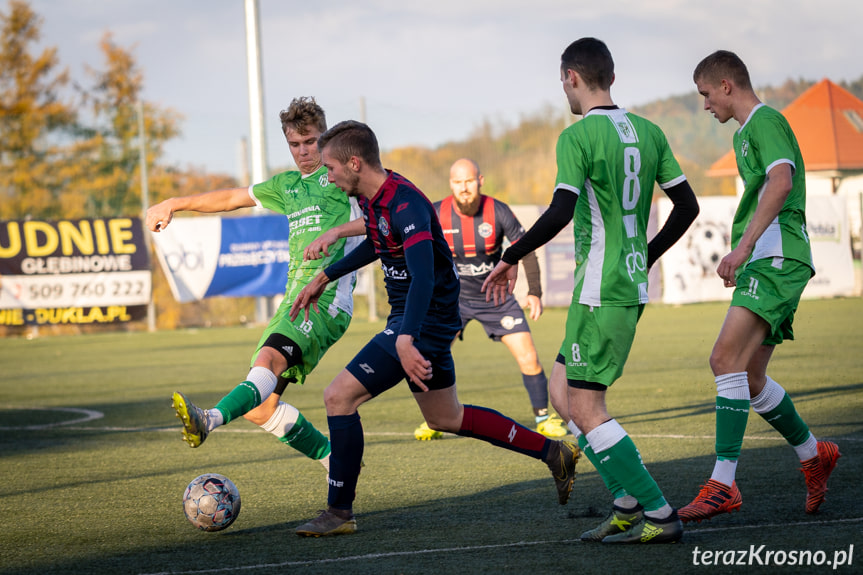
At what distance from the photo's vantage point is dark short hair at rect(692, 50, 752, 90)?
Result: 4793 millimetres

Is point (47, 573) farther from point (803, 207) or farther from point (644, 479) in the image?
point (803, 207)

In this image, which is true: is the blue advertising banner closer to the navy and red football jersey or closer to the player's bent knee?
the player's bent knee

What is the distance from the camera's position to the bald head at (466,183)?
27.0 ft

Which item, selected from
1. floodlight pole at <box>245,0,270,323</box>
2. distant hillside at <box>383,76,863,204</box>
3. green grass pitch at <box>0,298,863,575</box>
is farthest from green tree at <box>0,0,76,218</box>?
green grass pitch at <box>0,298,863,575</box>

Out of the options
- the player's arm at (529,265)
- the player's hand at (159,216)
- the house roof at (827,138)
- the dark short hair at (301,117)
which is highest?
the house roof at (827,138)

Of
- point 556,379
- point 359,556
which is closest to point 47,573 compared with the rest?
point 359,556

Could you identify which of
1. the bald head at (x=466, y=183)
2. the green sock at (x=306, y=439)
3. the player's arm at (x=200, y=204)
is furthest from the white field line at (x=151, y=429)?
the player's arm at (x=200, y=204)

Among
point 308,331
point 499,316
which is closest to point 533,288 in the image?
point 499,316

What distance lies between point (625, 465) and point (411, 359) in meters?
1.00

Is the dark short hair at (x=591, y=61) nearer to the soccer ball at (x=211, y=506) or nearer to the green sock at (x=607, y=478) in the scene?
the green sock at (x=607, y=478)

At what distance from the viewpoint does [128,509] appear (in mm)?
5414

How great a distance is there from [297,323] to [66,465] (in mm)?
2496

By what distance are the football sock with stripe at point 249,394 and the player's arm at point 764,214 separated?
7.74 feet

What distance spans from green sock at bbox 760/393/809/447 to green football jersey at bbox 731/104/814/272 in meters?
0.70
